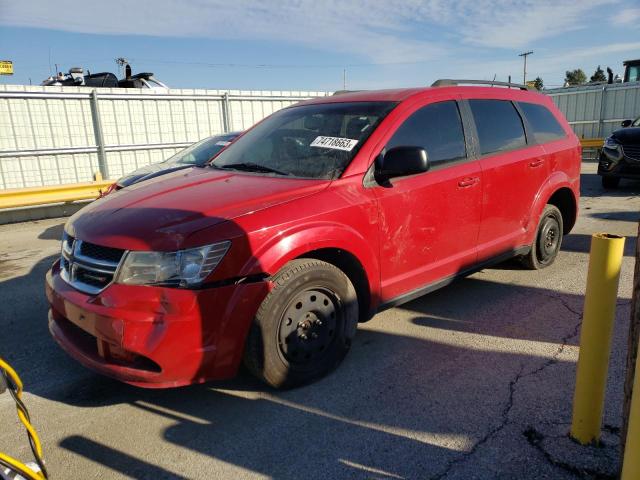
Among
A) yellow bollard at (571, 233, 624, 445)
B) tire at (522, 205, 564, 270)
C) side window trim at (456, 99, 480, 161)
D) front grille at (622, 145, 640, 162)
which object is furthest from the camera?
front grille at (622, 145, 640, 162)

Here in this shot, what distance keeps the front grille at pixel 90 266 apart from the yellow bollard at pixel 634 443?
2.39 m

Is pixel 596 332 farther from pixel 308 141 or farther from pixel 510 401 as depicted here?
pixel 308 141

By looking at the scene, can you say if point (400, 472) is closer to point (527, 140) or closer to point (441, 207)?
point (441, 207)

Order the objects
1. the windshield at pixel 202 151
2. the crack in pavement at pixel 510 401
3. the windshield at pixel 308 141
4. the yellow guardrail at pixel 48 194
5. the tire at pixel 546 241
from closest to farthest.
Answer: the crack in pavement at pixel 510 401, the windshield at pixel 308 141, the tire at pixel 546 241, the windshield at pixel 202 151, the yellow guardrail at pixel 48 194

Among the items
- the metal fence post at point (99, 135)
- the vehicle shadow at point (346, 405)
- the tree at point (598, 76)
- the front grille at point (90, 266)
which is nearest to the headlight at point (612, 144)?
the vehicle shadow at point (346, 405)

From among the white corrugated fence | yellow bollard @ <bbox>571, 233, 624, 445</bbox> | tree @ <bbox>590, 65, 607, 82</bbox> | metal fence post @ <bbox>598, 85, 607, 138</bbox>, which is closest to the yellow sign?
the white corrugated fence

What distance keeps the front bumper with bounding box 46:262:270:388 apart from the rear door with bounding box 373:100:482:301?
1.09 metres

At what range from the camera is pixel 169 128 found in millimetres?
11969

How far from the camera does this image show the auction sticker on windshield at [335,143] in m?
3.44

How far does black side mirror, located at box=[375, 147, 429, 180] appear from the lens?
10.6 feet

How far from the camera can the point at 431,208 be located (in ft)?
12.0

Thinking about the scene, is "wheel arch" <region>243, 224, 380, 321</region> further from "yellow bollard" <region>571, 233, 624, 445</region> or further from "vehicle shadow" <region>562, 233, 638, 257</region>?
"vehicle shadow" <region>562, 233, 638, 257</region>

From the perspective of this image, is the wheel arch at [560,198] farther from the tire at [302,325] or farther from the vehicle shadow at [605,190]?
the vehicle shadow at [605,190]

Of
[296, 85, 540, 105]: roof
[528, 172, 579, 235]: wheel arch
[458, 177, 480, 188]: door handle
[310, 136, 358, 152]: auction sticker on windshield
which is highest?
[296, 85, 540, 105]: roof
